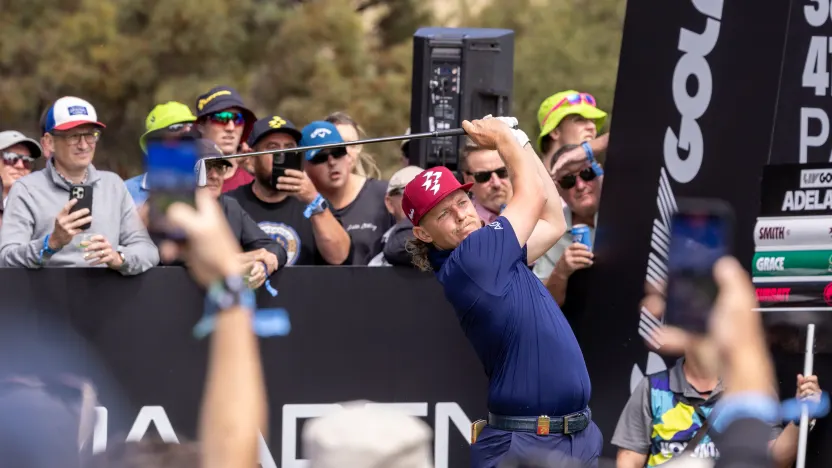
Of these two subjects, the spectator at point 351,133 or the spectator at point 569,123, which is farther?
the spectator at point 351,133

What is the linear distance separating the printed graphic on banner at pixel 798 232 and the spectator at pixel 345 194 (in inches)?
107

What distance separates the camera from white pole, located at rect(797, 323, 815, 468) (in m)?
5.59

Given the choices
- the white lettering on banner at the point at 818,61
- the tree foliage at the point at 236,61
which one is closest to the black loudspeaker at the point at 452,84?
the white lettering on banner at the point at 818,61

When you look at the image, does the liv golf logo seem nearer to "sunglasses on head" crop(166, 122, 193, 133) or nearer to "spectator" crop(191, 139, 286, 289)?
"spectator" crop(191, 139, 286, 289)

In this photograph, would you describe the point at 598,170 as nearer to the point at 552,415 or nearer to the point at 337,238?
the point at 337,238

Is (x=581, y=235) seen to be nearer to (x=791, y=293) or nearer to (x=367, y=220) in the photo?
(x=367, y=220)

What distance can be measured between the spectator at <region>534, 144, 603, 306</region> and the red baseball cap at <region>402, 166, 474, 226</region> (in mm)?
1637

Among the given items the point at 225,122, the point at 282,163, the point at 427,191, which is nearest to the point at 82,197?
the point at 282,163

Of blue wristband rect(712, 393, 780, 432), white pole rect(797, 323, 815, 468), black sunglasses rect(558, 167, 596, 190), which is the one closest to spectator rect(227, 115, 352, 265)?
black sunglasses rect(558, 167, 596, 190)

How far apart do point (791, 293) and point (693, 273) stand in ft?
7.87

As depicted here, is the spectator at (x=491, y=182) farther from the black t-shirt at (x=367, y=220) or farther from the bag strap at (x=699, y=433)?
the bag strap at (x=699, y=433)

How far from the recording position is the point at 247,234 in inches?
277

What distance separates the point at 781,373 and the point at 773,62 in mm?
1391

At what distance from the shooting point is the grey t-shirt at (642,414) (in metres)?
6.18
